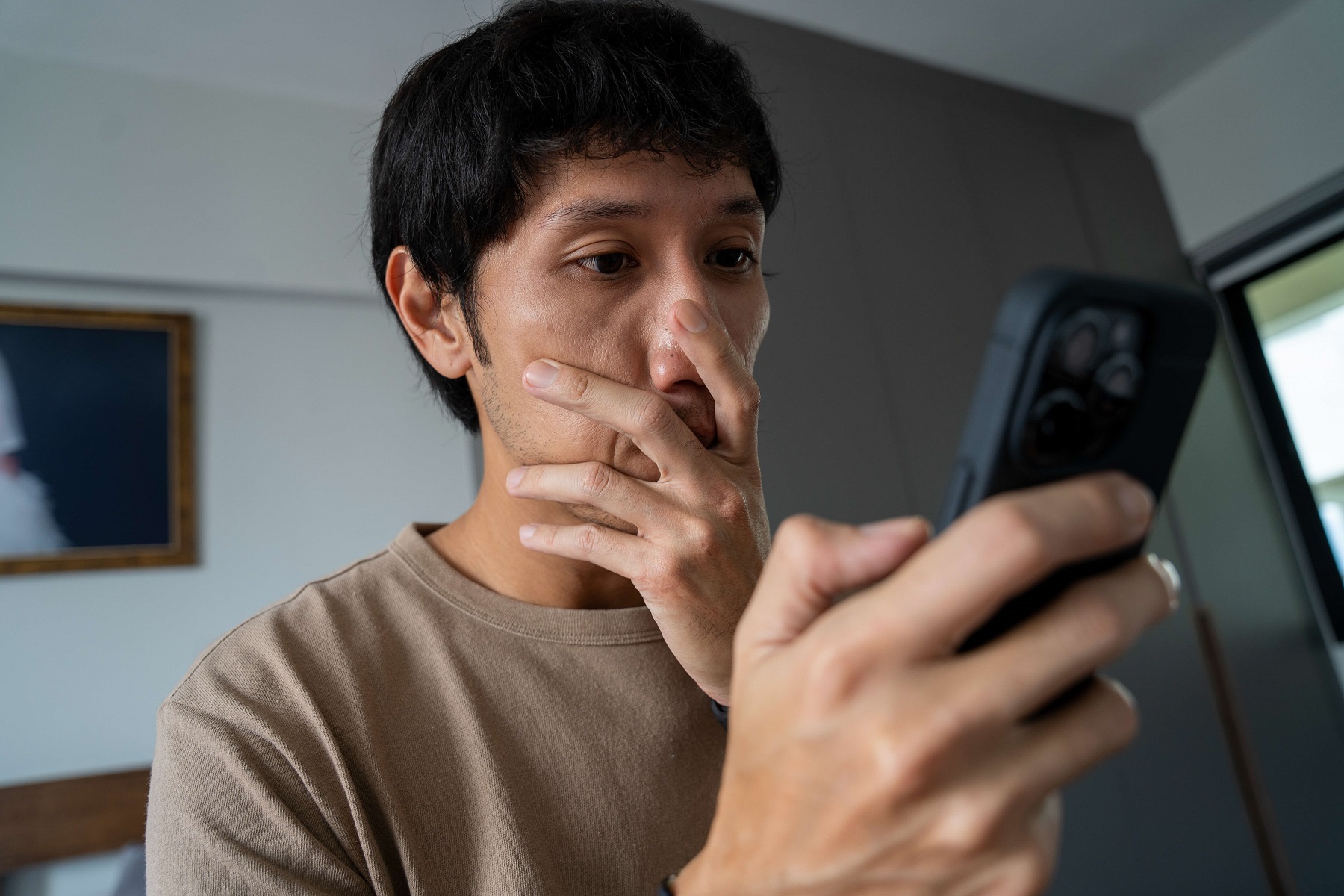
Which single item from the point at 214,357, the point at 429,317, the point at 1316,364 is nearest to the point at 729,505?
the point at 429,317

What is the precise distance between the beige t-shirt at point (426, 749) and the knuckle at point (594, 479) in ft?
0.62

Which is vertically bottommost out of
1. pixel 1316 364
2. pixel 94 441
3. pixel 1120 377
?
pixel 1120 377

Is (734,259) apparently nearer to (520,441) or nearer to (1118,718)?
(520,441)

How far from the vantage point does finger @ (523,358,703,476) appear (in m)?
0.77

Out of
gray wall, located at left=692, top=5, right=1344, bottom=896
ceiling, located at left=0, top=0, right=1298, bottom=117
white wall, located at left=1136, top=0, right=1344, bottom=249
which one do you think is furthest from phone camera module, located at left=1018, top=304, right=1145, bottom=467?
white wall, located at left=1136, top=0, right=1344, bottom=249

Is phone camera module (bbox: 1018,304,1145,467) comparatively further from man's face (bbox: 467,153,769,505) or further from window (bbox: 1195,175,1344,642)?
window (bbox: 1195,175,1344,642)

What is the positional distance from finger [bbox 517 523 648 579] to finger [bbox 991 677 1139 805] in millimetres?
447

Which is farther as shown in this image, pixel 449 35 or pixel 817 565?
pixel 449 35

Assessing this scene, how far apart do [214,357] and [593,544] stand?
208 cm

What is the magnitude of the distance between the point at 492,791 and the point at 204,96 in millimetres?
2498

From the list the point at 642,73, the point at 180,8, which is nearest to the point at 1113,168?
the point at 642,73

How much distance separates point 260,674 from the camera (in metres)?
0.79

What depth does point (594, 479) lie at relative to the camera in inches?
31.5

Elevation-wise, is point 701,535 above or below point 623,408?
below
